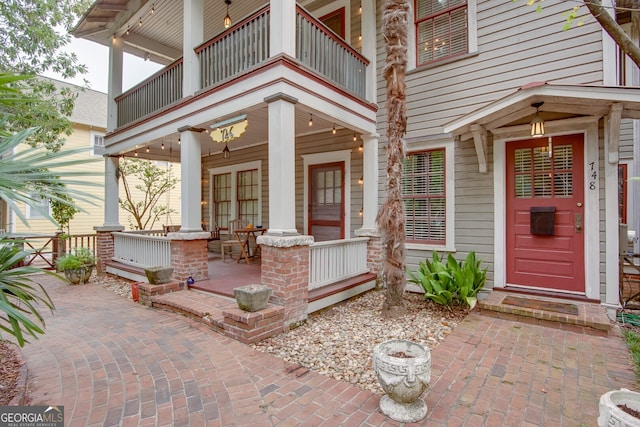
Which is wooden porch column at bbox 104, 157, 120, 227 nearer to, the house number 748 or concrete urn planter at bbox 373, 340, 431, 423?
concrete urn planter at bbox 373, 340, 431, 423

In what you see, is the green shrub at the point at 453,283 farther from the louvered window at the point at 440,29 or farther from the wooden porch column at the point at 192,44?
the wooden porch column at the point at 192,44

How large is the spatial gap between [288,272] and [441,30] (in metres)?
5.02

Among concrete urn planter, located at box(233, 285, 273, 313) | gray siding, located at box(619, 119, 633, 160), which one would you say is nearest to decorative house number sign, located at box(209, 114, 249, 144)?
concrete urn planter, located at box(233, 285, 273, 313)

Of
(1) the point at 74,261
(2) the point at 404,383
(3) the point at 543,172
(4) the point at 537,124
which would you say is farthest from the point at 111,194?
(3) the point at 543,172

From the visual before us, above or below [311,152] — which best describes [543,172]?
below

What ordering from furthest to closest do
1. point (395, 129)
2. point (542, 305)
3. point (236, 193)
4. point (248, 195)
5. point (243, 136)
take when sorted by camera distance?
point (236, 193) → point (248, 195) → point (243, 136) → point (542, 305) → point (395, 129)

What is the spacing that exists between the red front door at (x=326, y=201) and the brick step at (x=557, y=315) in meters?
3.05

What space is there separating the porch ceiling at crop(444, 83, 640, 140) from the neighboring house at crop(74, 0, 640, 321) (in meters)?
0.02

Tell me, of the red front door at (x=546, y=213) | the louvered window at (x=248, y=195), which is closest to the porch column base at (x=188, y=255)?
the louvered window at (x=248, y=195)

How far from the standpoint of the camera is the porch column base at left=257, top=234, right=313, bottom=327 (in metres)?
3.80

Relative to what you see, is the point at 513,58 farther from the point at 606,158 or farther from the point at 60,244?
the point at 60,244

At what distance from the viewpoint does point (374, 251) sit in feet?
18.8

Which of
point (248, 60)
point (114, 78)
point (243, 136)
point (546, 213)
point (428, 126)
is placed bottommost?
point (546, 213)

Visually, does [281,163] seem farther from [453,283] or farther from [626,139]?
[626,139]
